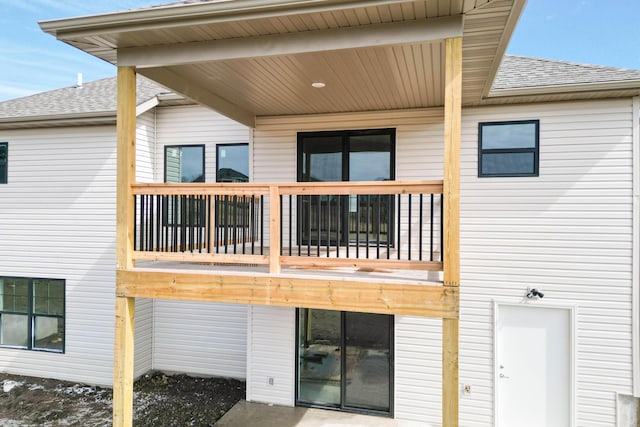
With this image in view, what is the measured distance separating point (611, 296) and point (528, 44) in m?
28.7

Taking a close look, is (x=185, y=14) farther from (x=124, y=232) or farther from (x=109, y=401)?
(x=109, y=401)

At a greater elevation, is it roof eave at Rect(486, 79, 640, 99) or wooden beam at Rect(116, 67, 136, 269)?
roof eave at Rect(486, 79, 640, 99)

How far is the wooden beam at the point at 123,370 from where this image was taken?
4.47 m

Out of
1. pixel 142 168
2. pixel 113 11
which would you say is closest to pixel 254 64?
pixel 113 11

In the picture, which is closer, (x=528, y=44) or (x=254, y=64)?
(x=254, y=64)

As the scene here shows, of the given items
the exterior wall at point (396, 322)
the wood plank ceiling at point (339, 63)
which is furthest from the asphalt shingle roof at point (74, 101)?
the wood plank ceiling at point (339, 63)

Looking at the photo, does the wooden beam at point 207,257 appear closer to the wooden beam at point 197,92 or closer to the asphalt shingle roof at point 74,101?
the wooden beam at point 197,92

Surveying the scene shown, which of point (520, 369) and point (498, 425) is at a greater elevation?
point (520, 369)

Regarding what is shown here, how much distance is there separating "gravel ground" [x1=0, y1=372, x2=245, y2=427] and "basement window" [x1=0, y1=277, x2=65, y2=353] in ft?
2.43

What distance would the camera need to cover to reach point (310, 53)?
4.43m

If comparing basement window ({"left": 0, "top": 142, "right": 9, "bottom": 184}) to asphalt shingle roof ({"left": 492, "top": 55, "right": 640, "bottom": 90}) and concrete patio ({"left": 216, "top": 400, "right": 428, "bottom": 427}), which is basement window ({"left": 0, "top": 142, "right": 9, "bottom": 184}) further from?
asphalt shingle roof ({"left": 492, "top": 55, "right": 640, "bottom": 90})

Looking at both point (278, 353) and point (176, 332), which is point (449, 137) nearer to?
point (278, 353)

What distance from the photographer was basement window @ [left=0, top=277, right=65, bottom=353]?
834 centimetres

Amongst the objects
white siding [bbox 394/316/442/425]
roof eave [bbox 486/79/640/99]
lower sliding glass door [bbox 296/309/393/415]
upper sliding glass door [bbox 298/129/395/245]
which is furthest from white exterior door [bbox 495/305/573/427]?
roof eave [bbox 486/79/640/99]
